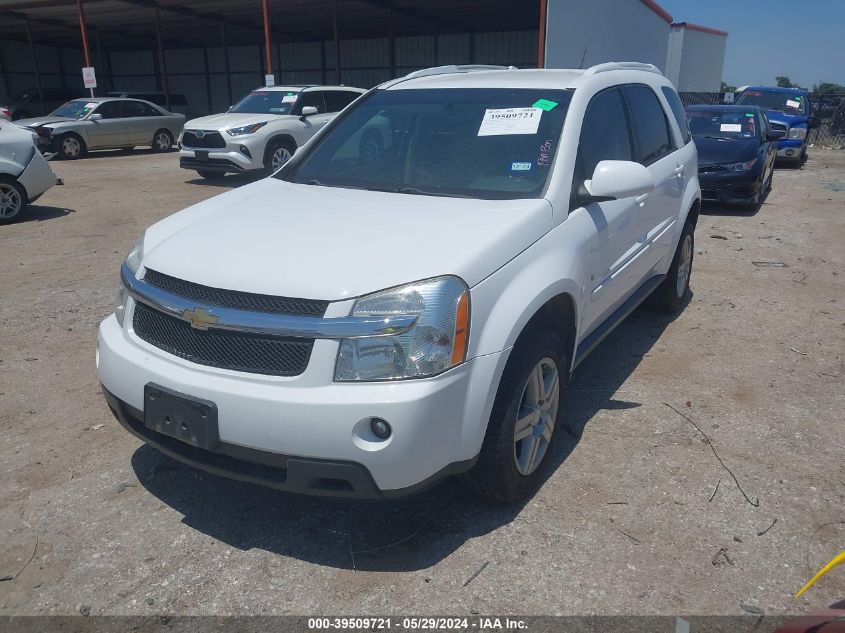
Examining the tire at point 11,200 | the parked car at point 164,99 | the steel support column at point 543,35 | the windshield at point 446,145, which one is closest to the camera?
the windshield at point 446,145

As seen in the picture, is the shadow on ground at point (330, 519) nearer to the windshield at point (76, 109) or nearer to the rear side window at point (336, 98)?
the rear side window at point (336, 98)

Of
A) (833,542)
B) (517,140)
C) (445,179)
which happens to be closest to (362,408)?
(445,179)

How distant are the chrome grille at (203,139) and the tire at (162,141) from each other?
23.1 feet

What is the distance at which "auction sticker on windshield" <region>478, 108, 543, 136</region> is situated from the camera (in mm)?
3500

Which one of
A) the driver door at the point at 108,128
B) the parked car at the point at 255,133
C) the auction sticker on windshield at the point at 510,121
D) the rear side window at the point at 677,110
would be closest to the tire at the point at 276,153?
the parked car at the point at 255,133

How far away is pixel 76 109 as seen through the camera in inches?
707

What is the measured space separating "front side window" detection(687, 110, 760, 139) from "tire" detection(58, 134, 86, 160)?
14.6 metres

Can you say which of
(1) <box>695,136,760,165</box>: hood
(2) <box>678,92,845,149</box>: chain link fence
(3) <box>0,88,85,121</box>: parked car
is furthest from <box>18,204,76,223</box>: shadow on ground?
(3) <box>0,88,85,121</box>: parked car

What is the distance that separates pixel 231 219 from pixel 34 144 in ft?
26.4

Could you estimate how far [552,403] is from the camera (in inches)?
128

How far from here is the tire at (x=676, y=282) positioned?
547 cm

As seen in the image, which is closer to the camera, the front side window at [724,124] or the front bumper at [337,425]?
the front bumper at [337,425]

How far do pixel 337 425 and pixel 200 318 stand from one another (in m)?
0.70

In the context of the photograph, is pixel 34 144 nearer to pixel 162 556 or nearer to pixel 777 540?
pixel 162 556
